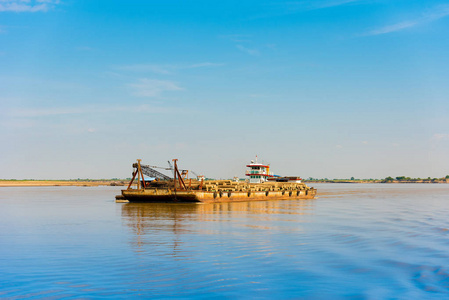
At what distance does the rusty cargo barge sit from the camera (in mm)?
62844

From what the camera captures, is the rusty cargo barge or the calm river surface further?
the rusty cargo barge

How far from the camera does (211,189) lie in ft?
229

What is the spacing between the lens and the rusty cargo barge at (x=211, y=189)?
62.8 meters

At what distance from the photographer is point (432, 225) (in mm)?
36156

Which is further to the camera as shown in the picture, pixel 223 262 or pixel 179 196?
Result: pixel 179 196

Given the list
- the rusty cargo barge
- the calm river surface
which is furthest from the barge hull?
the calm river surface

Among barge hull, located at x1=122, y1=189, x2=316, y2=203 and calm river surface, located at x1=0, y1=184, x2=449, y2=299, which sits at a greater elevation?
barge hull, located at x1=122, y1=189, x2=316, y2=203

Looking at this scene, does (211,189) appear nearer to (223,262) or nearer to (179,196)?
(179,196)

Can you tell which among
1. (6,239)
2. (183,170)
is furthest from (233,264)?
(183,170)

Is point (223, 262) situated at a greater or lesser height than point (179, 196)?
lesser

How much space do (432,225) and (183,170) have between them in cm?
4882

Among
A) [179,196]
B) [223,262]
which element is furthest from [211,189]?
[223,262]

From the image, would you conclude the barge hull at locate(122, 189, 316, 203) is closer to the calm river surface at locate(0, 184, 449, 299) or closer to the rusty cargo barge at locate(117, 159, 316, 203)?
the rusty cargo barge at locate(117, 159, 316, 203)

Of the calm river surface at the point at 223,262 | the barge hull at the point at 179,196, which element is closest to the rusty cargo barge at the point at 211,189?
the barge hull at the point at 179,196
